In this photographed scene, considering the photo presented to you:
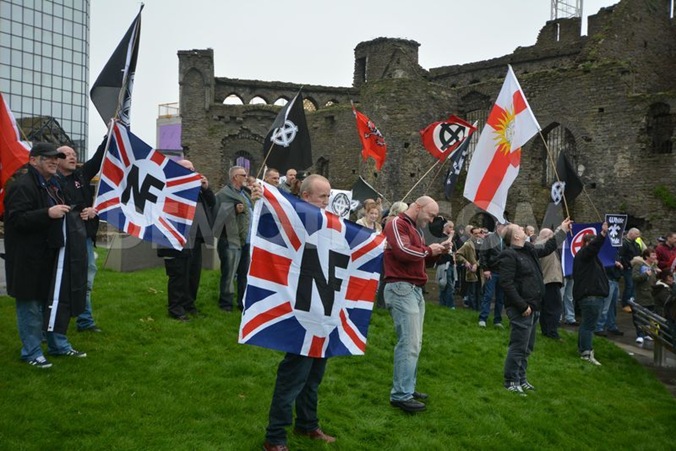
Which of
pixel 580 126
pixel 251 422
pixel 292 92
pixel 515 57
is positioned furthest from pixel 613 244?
pixel 292 92

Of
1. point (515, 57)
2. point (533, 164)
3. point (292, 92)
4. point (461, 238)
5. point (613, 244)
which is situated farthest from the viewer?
point (292, 92)

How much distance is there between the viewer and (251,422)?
593cm

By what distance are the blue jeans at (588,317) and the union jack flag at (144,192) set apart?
249 inches

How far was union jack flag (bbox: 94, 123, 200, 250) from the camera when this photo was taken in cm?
780

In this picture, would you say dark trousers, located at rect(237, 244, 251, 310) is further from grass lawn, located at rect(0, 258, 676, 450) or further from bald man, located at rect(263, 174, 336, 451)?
bald man, located at rect(263, 174, 336, 451)

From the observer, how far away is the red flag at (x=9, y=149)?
8570mm

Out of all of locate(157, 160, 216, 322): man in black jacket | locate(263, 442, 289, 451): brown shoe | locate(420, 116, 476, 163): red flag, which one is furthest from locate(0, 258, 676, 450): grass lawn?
locate(420, 116, 476, 163): red flag

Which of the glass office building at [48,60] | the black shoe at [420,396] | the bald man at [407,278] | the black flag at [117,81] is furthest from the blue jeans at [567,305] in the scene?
the glass office building at [48,60]

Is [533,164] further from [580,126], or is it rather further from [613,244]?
[613,244]

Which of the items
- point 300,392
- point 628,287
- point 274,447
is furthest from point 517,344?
point 628,287

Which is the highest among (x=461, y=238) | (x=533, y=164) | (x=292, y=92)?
(x=292, y=92)

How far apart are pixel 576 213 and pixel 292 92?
28734 mm

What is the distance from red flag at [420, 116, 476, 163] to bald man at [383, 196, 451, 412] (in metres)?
9.38

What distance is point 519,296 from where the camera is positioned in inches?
313
